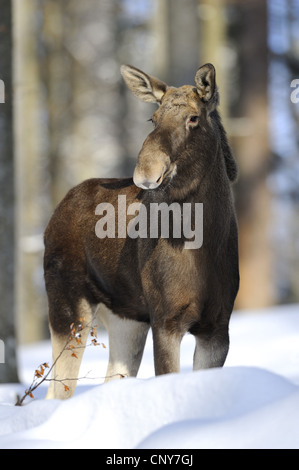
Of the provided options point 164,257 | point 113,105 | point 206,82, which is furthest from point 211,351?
point 113,105

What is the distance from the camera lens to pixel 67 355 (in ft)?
17.9

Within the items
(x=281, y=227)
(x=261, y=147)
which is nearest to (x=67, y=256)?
(x=261, y=147)

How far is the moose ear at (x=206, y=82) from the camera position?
15.1ft

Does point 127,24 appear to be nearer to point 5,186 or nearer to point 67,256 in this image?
point 5,186

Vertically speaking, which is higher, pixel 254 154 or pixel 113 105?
pixel 113 105

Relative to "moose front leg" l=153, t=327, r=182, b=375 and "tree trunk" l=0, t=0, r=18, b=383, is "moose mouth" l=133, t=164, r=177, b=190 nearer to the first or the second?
"moose front leg" l=153, t=327, r=182, b=375

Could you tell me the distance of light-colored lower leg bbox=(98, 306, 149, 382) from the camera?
547 centimetres

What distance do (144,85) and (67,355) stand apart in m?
2.00

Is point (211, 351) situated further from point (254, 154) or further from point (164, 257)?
point (254, 154)

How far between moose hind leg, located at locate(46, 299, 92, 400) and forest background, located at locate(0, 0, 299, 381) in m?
1.80

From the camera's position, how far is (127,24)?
17391mm

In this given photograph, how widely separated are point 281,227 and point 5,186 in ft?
52.2

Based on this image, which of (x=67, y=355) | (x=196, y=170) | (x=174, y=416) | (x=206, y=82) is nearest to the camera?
(x=174, y=416)

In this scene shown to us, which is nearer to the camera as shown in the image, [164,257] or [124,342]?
[164,257]
